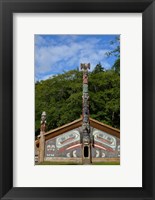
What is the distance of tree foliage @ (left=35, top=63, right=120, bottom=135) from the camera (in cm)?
268

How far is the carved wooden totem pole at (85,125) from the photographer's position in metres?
2.65

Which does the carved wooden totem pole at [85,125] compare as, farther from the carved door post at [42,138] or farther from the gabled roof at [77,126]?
the carved door post at [42,138]

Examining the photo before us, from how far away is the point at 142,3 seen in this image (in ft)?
8.59

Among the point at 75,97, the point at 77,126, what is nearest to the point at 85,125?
the point at 77,126

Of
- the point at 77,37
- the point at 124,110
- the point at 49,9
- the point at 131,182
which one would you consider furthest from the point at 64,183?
the point at 49,9

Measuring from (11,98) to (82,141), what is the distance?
1.86 ft

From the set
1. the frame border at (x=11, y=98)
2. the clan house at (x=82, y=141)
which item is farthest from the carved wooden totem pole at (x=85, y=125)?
the frame border at (x=11, y=98)

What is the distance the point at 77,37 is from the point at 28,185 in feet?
3.44

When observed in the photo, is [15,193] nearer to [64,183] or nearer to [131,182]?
[64,183]

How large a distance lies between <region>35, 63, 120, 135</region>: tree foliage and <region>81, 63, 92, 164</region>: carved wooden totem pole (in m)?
0.03

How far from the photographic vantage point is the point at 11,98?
2617 mm

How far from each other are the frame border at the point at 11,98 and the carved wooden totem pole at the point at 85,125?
22 centimetres

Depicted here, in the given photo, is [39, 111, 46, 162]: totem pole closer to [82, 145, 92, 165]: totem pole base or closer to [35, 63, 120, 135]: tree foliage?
[35, 63, 120, 135]: tree foliage

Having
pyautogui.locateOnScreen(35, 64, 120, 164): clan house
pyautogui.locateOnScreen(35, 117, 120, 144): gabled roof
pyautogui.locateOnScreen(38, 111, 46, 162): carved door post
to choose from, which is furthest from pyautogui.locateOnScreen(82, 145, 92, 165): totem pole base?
pyautogui.locateOnScreen(38, 111, 46, 162): carved door post
